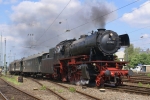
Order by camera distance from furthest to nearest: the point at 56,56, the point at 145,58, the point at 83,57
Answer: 1. the point at 145,58
2. the point at 56,56
3. the point at 83,57

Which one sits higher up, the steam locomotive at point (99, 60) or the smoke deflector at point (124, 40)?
the smoke deflector at point (124, 40)

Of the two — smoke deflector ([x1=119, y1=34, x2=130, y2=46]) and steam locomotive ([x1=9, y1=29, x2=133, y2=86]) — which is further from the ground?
smoke deflector ([x1=119, y1=34, x2=130, y2=46])

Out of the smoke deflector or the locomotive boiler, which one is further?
the smoke deflector

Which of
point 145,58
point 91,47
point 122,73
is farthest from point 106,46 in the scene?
point 145,58

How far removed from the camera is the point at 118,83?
53.3ft

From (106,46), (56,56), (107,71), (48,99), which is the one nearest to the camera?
(48,99)

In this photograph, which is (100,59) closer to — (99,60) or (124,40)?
(99,60)

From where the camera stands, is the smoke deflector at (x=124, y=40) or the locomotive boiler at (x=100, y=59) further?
the smoke deflector at (x=124, y=40)

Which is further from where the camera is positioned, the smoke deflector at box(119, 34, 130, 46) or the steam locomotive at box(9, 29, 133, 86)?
the smoke deflector at box(119, 34, 130, 46)

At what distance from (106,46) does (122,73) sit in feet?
6.98

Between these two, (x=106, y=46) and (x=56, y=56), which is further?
(x=56, y=56)

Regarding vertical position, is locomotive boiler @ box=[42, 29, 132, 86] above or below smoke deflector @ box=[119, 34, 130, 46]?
below

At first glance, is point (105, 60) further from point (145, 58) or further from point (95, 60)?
point (145, 58)

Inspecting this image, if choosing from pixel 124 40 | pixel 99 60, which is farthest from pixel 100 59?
pixel 124 40
